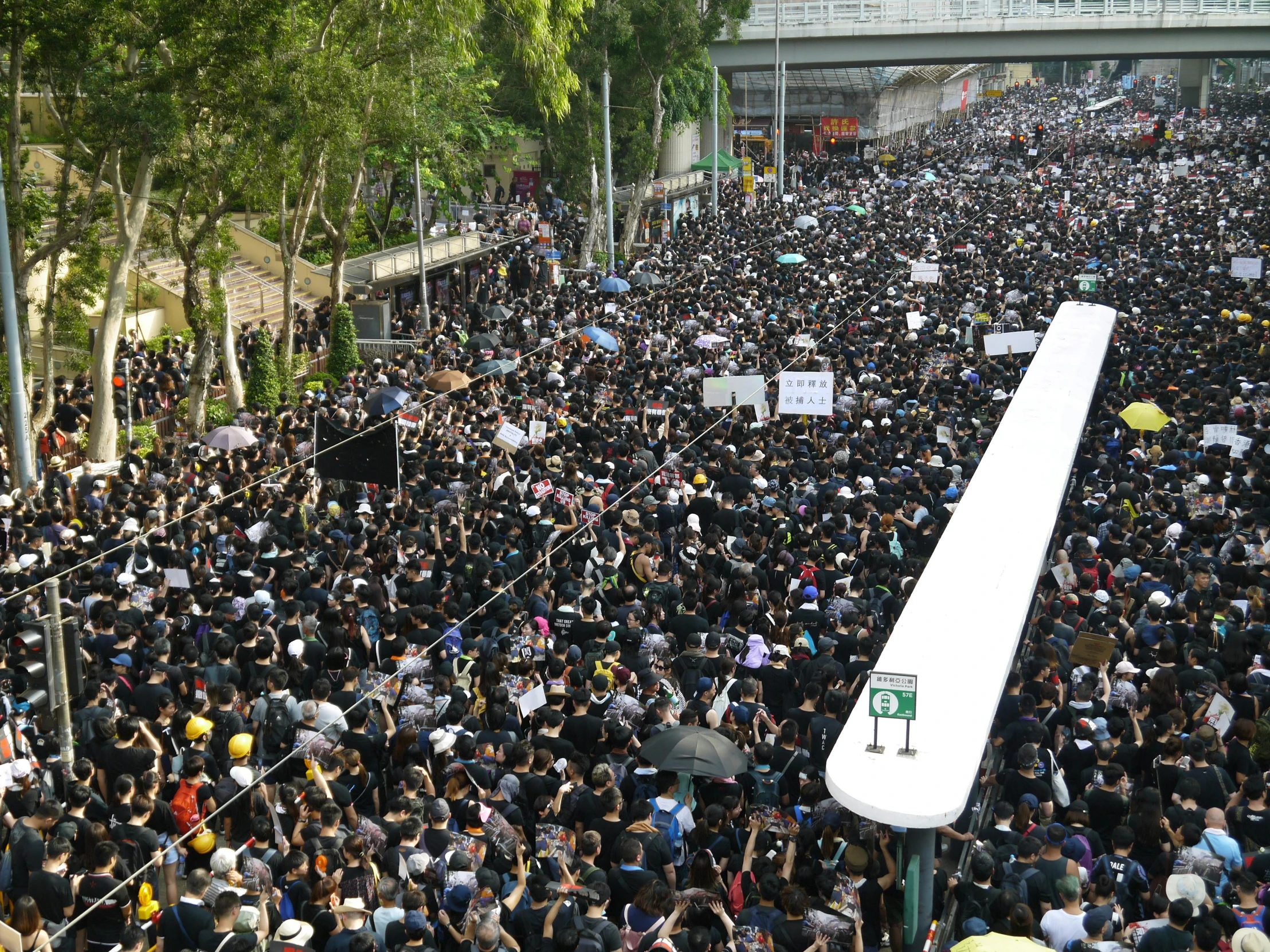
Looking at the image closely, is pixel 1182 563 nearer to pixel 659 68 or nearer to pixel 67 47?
pixel 67 47

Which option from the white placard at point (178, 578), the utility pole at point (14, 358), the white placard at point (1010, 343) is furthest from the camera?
the white placard at point (1010, 343)

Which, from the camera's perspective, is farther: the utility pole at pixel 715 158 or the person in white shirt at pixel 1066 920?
the utility pole at pixel 715 158

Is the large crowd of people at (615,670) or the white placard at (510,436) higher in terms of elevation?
the white placard at (510,436)

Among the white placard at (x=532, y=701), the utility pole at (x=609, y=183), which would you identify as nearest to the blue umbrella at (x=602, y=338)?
the utility pole at (x=609, y=183)

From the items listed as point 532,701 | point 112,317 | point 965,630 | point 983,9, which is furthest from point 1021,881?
point 983,9

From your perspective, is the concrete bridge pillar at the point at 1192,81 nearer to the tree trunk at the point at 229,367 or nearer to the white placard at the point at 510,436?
the tree trunk at the point at 229,367

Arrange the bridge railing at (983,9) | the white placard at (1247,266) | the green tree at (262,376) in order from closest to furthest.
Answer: the green tree at (262,376) → the white placard at (1247,266) → the bridge railing at (983,9)

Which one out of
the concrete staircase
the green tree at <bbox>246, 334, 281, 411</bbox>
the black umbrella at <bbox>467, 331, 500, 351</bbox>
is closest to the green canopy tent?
the concrete staircase

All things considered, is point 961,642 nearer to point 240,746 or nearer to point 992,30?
point 240,746
